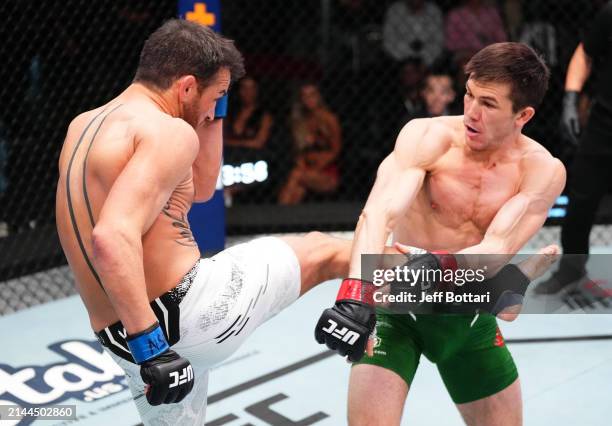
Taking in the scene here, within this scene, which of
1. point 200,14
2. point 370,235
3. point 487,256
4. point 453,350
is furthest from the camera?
point 200,14

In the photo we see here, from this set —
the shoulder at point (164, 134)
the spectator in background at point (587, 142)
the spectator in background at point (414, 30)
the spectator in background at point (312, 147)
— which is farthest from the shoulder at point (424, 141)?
the spectator in background at point (414, 30)

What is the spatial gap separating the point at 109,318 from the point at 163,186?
353 mm

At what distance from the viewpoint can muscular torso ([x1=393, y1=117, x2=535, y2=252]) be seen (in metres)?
2.29

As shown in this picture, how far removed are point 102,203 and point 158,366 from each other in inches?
15.1

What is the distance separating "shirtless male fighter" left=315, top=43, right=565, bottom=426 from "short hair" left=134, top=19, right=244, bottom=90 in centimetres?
50

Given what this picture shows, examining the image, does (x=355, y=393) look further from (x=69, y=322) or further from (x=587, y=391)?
(x=69, y=322)

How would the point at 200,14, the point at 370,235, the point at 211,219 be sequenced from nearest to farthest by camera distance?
the point at 370,235, the point at 200,14, the point at 211,219

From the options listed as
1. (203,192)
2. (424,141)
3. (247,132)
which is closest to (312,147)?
(247,132)

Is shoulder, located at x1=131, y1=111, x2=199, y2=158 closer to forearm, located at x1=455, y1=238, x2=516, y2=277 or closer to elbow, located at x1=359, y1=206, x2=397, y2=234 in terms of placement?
elbow, located at x1=359, y1=206, x2=397, y2=234

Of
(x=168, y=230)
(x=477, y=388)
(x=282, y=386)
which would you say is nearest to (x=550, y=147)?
(x=282, y=386)

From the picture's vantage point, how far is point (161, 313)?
1924mm

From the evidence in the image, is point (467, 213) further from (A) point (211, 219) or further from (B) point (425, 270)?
(A) point (211, 219)

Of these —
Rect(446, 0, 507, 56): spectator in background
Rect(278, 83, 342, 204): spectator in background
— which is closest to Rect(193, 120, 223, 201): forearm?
Rect(278, 83, 342, 204): spectator in background

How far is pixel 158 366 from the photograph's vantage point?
1.80 meters
